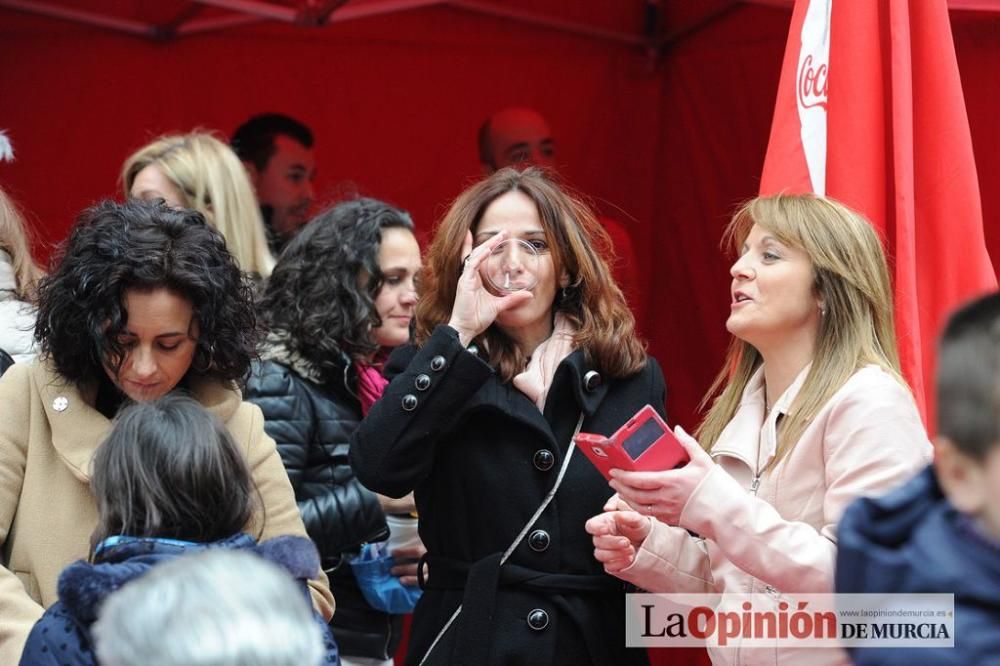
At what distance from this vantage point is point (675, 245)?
19.5ft

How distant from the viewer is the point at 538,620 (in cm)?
291

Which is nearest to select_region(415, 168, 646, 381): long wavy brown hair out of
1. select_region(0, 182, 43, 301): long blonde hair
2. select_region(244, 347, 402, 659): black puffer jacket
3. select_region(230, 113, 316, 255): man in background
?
select_region(244, 347, 402, 659): black puffer jacket

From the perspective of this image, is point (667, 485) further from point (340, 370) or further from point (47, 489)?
point (340, 370)

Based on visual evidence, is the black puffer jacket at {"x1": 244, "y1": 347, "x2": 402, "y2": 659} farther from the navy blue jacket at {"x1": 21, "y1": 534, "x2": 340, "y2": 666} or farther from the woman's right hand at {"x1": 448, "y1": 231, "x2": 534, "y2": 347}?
the navy blue jacket at {"x1": 21, "y1": 534, "x2": 340, "y2": 666}

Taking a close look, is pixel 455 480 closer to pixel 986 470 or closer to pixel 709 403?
pixel 986 470

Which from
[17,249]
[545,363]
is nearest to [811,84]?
[545,363]

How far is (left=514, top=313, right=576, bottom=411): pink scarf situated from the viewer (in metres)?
3.05

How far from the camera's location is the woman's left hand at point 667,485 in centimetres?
259

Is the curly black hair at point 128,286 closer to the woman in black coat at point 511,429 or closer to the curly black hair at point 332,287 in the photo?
the woman in black coat at point 511,429

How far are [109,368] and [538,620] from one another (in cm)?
104

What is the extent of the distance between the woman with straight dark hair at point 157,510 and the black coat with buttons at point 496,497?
1.80ft

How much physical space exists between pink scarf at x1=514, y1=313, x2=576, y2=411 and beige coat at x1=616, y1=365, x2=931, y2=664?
1.46 ft

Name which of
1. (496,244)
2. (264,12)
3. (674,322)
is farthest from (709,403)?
(496,244)

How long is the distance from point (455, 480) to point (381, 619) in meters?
0.78
